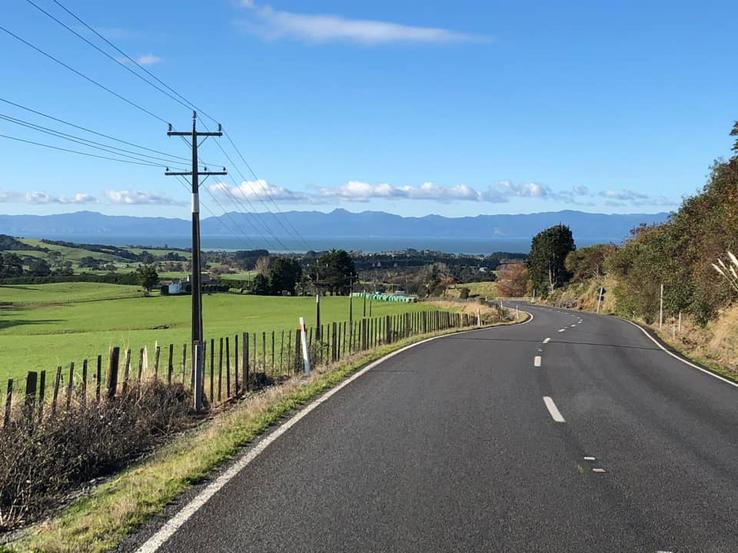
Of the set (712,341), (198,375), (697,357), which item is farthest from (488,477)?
(712,341)

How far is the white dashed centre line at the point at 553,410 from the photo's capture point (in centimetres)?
1050

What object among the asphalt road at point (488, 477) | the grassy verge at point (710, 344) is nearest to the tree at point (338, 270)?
the grassy verge at point (710, 344)

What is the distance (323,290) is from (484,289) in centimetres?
2860

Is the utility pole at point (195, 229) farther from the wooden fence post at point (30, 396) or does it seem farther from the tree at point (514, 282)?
the tree at point (514, 282)

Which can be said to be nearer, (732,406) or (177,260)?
(732,406)

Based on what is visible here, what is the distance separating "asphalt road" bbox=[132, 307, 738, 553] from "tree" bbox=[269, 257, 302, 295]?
109m

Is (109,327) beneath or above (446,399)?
beneath

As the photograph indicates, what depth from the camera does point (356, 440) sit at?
341 inches

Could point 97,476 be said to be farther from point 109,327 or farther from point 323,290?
point 323,290

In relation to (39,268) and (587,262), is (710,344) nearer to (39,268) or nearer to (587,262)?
(587,262)

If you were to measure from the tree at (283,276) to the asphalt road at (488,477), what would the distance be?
109m

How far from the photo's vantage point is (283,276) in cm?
12238

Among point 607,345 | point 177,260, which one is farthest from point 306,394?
point 177,260

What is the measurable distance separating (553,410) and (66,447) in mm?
7102
